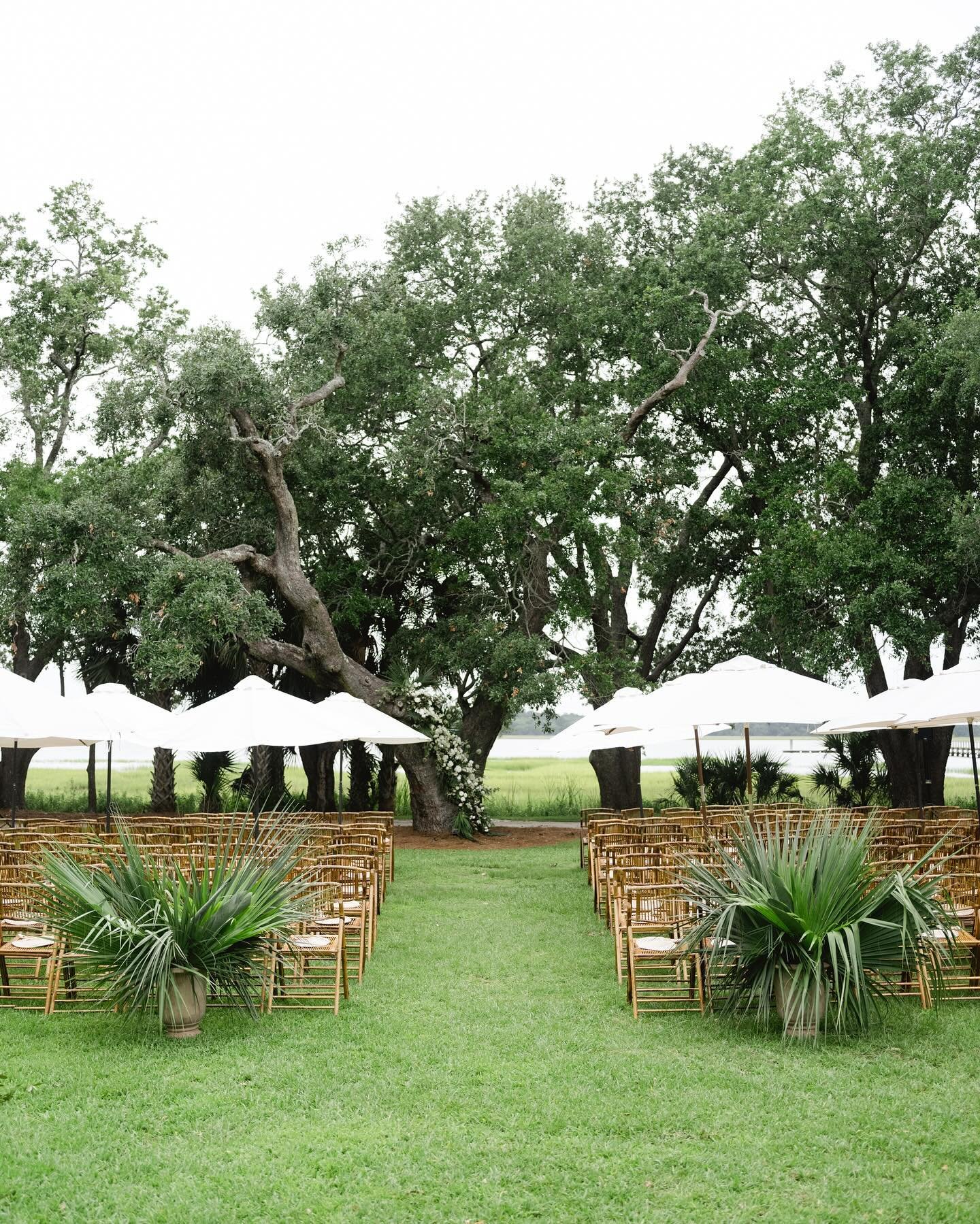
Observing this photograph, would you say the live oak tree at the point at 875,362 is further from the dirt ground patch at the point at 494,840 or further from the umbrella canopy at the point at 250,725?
the umbrella canopy at the point at 250,725

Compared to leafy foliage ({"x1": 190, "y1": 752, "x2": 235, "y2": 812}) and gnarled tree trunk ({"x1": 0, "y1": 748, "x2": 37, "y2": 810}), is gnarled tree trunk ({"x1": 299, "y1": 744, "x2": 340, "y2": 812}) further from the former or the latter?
gnarled tree trunk ({"x1": 0, "y1": 748, "x2": 37, "y2": 810})

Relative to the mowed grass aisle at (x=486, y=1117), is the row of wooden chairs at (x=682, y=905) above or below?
above

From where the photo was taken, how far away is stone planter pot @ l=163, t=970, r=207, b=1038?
22.0 feet

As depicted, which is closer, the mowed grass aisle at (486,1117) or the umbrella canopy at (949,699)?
the mowed grass aisle at (486,1117)

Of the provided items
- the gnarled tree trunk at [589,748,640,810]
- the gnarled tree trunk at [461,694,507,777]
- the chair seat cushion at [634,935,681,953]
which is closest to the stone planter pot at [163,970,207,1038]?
the chair seat cushion at [634,935,681,953]

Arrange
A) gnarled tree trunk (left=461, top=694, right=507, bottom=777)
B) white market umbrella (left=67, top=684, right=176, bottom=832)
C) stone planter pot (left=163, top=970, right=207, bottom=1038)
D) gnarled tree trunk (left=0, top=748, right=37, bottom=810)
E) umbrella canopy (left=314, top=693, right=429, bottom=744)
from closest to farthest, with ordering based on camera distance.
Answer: stone planter pot (left=163, top=970, right=207, bottom=1038)
umbrella canopy (left=314, top=693, right=429, bottom=744)
white market umbrella (left=67, top=684, right=176, bottom=832)
gnarled tree trunk (left=461, top=694, right=507, bottom=777)
gnarled tree trunk (left=0, top=748, right=37, bottom=810)

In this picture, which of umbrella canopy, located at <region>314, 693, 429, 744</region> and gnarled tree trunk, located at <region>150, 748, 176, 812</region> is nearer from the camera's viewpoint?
umbrella canopy, located at <region>314, 693, 429, 744</region>

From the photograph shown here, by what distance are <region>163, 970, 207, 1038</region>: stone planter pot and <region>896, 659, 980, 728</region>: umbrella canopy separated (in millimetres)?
5699

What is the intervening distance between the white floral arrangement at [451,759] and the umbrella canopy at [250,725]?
819 cm

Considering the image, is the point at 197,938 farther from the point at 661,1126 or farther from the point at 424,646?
the point at 424,646

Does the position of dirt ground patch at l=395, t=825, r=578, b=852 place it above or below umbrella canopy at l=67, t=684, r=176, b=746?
below

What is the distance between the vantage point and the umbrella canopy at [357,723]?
39.9ft

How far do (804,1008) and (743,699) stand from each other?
406cm

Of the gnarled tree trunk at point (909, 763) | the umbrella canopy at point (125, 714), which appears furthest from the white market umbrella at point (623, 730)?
the gnarled tree trunk at point (909, 763)
